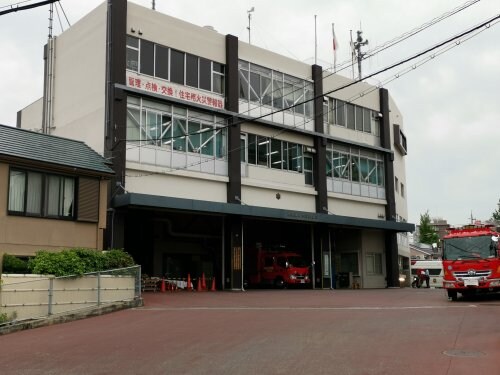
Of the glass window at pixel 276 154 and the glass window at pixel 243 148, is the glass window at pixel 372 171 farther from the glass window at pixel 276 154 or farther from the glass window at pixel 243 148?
the glass window at pixel 243 148

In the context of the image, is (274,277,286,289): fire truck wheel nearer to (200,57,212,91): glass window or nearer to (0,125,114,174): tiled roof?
(200,57,212,91): glass window

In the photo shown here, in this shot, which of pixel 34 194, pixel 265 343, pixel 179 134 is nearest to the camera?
pixel 265 343

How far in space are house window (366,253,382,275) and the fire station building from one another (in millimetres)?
75

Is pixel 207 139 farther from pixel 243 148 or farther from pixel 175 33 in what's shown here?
pixel 175 33

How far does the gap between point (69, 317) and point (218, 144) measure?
622 inches

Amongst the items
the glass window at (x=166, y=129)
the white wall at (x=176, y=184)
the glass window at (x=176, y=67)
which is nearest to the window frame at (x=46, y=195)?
the white wall at (x=176, y=184)

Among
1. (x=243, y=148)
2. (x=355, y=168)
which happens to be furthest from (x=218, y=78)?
(x=355, y=168)

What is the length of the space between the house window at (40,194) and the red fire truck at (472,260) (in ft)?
48.6

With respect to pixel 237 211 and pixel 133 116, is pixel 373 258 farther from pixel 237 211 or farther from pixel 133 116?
pixel 133 116

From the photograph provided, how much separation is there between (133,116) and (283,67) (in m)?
11.2

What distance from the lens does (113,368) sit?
9.79m

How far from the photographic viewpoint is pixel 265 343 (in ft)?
38.7

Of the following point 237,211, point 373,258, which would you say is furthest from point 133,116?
point 373,258

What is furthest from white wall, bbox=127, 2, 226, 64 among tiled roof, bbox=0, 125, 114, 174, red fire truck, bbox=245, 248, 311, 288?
red fire truck, bbox=245, 248, 311, 288
